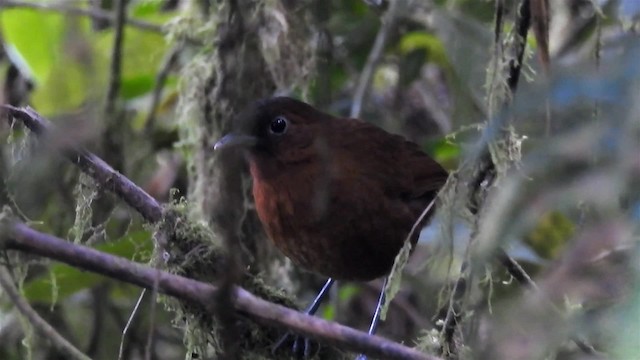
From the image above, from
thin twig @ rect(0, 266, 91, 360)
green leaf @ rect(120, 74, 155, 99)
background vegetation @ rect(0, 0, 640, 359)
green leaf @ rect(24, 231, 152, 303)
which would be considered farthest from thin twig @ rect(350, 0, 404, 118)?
thin twig @ rect(0, 266, 91, 360)

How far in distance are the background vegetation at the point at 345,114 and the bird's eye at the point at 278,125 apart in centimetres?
16

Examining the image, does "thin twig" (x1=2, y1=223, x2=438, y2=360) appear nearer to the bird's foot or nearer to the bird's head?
the bird's foot

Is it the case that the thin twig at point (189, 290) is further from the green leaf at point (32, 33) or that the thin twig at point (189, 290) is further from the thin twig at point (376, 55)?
the green leaf at point (32, 33)

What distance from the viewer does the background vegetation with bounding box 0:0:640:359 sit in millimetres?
859

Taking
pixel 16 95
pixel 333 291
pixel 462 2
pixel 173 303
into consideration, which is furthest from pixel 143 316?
pixel 462 2

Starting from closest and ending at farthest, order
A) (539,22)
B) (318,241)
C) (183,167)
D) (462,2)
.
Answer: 1. (539,22)
2. (318,241)
3. (462,2)
4. (183,167)

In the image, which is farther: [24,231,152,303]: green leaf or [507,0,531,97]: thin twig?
[24,231,152,303]: green leaf

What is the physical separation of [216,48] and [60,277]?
825mm

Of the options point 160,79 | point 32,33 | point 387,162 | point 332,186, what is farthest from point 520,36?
point 32,33

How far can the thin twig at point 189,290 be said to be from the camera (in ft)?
4.16

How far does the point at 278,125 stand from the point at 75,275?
27.5 inches

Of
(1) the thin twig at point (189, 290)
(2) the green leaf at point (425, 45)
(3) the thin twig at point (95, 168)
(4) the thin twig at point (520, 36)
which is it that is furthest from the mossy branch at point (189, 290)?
(2) the green leaf at point (425, 45)

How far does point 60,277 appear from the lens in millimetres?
2486

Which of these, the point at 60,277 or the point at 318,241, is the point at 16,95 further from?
the point at 318,241
